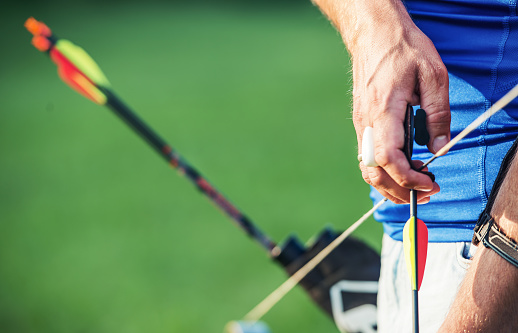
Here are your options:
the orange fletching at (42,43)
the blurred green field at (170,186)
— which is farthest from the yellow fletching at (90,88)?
the blurred green field at (170,186)

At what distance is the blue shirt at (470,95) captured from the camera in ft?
2.86

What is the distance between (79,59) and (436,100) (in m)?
1.29

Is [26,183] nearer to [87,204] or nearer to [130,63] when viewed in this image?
[87,204]

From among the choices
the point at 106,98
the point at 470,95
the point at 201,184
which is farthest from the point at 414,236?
the point at 106,98

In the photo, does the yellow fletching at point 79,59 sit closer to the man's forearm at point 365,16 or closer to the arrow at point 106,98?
the arrow at point 106,98

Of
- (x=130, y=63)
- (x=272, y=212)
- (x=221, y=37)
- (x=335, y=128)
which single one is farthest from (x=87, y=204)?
(x=221, y=37)

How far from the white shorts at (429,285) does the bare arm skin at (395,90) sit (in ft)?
0.48

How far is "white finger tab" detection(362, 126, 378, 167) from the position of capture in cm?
75

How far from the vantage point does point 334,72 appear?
295 inches

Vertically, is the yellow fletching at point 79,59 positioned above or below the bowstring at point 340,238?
above

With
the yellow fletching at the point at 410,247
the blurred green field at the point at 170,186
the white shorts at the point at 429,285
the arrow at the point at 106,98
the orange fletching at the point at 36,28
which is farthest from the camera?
the blurred green field at the point at 170,186

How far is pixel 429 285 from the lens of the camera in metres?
0.97

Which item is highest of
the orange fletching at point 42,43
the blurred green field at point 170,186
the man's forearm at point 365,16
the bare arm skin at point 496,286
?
the orange fletching at point 42,43

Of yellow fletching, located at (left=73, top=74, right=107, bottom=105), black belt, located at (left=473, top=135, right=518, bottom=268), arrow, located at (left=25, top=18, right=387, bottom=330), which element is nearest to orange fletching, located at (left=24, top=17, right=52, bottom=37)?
arrow, located at (left=25, top=18, right=387, bottom=330)
